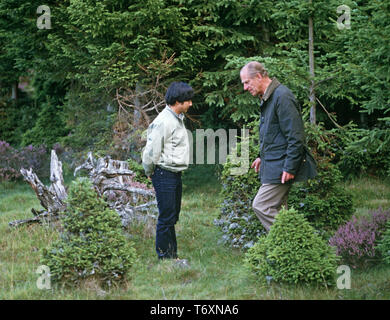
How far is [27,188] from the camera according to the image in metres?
12.4

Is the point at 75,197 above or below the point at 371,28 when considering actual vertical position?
below

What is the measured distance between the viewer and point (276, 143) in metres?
5.18

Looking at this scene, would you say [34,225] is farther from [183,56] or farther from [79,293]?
[183,56]

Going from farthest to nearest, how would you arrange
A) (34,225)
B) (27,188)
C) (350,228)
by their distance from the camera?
(27,188) → (34,225) → (350,228)

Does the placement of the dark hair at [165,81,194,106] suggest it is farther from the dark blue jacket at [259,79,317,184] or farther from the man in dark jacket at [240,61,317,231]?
the dark blue jacket at [259,79,317,184]

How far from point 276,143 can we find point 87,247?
90.3 inches

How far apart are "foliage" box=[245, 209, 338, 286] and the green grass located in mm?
121

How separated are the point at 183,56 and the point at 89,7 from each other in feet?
6.96

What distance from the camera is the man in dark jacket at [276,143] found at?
16.4 ft

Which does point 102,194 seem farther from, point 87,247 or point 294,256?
point 294,256

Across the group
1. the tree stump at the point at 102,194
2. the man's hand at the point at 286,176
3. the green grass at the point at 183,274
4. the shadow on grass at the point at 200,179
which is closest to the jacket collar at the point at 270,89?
the man's hand at the point at 286,176

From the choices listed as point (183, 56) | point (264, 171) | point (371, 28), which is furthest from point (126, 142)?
point (371, 28)

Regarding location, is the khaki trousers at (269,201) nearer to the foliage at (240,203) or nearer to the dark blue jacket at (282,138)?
the dark blue jacket at (282,138)

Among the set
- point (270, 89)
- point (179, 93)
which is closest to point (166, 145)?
point (179, 93)
